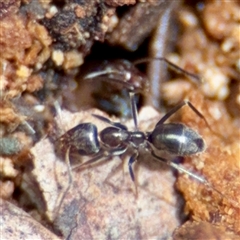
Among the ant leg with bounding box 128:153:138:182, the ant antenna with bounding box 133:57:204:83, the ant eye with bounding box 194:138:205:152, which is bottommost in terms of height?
the ant leg with bounding box 128:153:138:182

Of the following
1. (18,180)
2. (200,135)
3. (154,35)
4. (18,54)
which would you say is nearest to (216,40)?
(154,35)

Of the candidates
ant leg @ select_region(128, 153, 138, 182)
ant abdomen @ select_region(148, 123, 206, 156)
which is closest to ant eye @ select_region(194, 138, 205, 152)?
ant abdomen @ select_region(148, 123, 206, 156)

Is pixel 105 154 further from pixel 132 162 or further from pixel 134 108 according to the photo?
pixel 134 108

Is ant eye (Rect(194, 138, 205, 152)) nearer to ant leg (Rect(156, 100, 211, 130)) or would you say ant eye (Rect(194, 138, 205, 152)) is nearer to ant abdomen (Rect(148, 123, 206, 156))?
ant abdomen (Rect(148, 123, 206, 156))

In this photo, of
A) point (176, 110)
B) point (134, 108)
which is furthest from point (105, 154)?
point (176, 110)

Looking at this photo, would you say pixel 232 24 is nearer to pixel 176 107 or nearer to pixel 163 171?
pixel 176 107

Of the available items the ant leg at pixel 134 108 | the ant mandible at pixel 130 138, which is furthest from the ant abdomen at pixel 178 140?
A: the ant leg at pixel 134 108

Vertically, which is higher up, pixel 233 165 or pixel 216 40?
pixel 216 40
